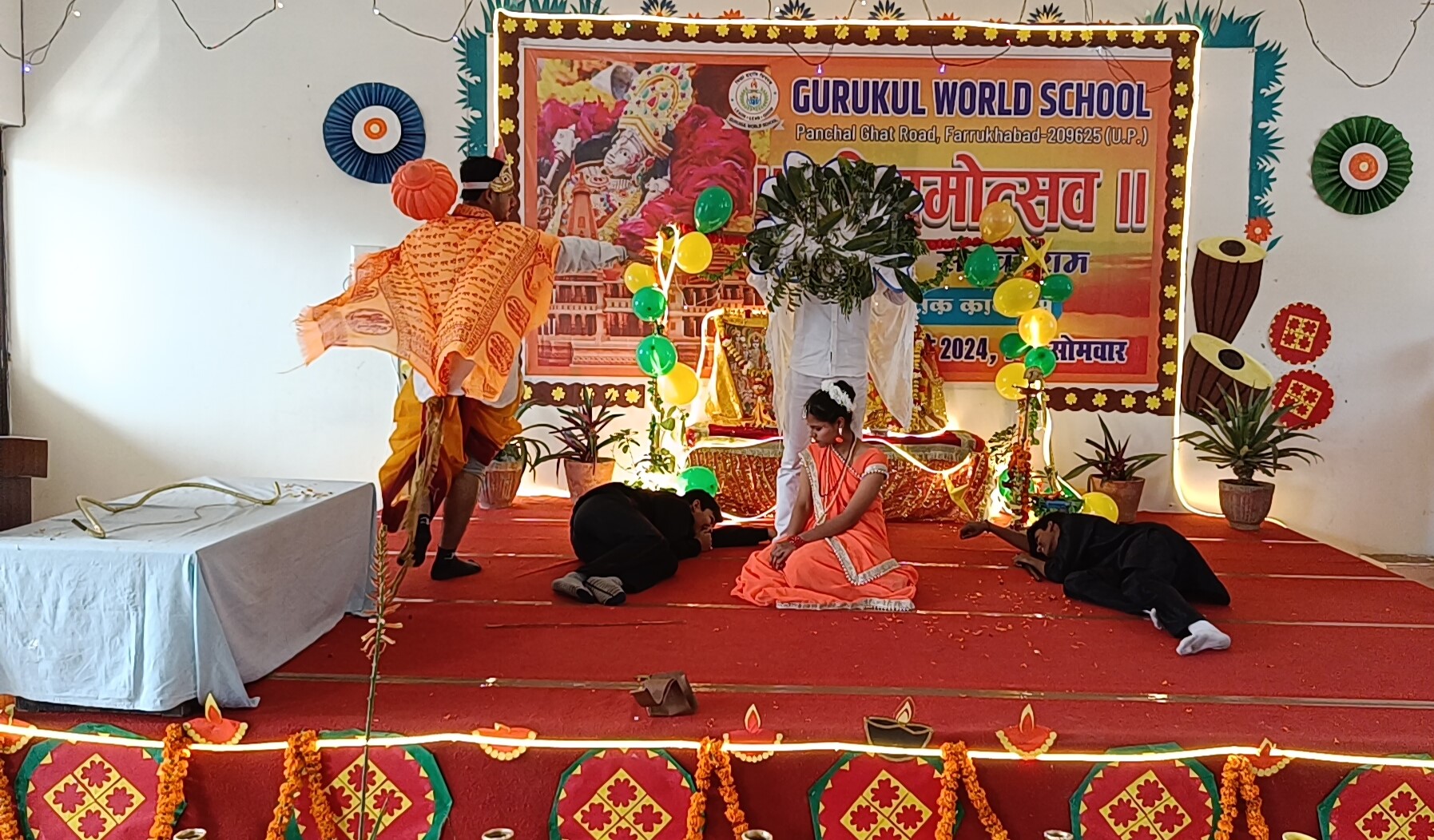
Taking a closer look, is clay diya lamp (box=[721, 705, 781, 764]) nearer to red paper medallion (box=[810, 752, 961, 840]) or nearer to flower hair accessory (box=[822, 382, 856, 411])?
red paper medallion (box=[810, 752, 961, 840])

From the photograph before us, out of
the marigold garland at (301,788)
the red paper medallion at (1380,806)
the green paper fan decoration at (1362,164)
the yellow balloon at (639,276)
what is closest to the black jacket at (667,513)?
the yellow balloon at (639,276)

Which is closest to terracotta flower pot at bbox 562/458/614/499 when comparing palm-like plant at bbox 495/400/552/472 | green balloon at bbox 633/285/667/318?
palm-like plant at bbox 495/400/552/472

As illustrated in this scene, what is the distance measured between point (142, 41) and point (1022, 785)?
5942 millimetres

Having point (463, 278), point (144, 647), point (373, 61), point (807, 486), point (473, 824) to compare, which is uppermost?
point (373, 61)

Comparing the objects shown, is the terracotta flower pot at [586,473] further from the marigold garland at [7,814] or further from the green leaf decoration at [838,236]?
the marigold garland at [7,814]

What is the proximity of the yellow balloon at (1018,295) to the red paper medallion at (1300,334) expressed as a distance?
1.50m

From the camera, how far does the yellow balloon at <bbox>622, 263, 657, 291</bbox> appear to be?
538cm

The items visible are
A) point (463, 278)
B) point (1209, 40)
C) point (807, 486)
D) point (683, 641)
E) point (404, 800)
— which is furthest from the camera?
point (1209, 40)

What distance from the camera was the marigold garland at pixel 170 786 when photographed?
2.31 metres

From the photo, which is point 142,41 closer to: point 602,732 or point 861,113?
point 861,113

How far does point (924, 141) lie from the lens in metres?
5.69

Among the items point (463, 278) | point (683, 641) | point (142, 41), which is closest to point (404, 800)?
point (683, 641)

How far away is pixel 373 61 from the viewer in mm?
5660

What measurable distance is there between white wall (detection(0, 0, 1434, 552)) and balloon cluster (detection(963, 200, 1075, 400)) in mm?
340
